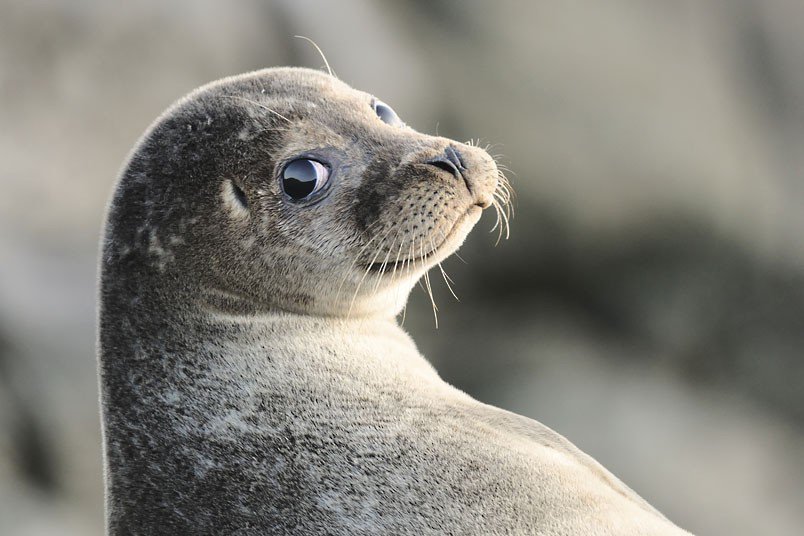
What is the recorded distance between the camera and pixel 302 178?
8.04 ft

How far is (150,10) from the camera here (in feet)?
17.6

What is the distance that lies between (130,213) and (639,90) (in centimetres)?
449

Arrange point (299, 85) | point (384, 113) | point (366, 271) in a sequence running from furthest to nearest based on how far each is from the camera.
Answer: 1. point (384, 113)
2. point (299, 85)
3. point (366, 271)

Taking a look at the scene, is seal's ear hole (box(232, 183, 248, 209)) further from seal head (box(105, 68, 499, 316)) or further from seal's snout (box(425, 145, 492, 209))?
seal's snout (box(425, 145, 492, 209))

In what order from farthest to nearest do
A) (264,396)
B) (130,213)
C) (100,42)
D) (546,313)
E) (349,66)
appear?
1. (546,313)
2. (349,66)
3. (100,42)
4. (130,213)
5. (264,396)

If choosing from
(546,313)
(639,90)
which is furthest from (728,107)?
(546,313)

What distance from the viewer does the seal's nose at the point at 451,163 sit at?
8.18ft

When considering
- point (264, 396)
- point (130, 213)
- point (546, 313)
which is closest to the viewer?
point (264, 396)

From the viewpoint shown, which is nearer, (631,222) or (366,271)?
(366,271)

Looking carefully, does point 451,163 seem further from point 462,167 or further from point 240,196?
point 240,196

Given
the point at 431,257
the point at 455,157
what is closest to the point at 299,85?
the point at 455,157

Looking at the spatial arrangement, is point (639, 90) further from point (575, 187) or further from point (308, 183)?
point (308, 183)

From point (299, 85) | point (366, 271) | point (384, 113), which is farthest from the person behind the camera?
point (384, 113)

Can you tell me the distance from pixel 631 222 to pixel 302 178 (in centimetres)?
411
